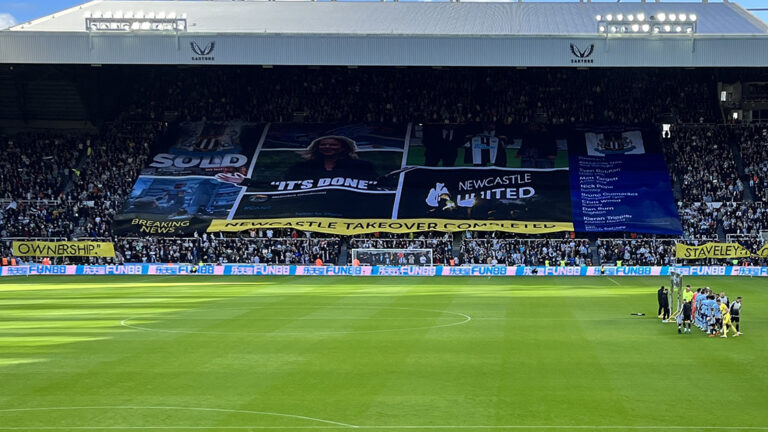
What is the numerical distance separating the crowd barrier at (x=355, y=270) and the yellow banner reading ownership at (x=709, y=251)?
2.85 metres

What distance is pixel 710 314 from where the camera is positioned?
2947 cm

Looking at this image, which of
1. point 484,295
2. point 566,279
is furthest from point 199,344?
point 566,279

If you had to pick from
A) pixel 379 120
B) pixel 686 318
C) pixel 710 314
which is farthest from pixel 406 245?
pixel 710 314

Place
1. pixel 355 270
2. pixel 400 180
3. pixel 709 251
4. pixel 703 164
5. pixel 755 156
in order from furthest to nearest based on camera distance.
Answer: pixel 400 180
pixel 755 156
pixel 703 164
pixel 709 251
pixel 355 270

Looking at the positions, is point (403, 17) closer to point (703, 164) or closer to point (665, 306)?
point (703, 164)

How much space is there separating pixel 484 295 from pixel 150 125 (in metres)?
46.0

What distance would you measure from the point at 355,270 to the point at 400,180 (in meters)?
15.4

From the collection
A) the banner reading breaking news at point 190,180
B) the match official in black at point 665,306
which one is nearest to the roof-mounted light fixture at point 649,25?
the banner reading breaking news at point 190,180

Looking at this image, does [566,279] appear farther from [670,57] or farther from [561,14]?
[561,14]

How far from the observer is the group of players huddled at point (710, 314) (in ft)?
95.2

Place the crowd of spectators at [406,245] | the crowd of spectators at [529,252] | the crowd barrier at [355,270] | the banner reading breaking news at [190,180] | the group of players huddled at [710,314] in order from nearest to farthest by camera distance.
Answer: the group of players huddled at [710,314] → the crowd barrier at [355,270] → the crowd of spectators at [406,245] → the crowd of spectators at [529,252] → the banner reading breaking news at [190,180]

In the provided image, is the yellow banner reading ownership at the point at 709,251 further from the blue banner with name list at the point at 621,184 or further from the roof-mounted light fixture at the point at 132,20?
the roof-mounted light fixture at the point at 132,20

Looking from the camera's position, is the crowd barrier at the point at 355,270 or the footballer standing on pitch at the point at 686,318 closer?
the footballer standing on pitch at the point at 686,318

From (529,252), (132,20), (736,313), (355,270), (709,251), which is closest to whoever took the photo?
(736,313)
